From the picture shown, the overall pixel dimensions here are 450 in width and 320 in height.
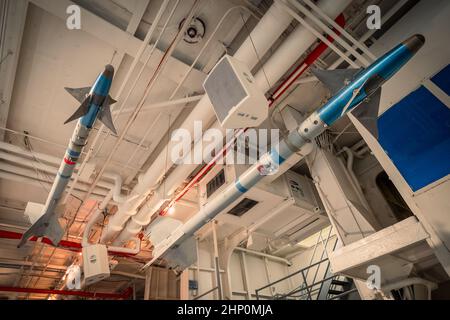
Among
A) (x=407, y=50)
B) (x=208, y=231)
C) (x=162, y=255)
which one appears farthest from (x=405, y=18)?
(x=208, y=231)

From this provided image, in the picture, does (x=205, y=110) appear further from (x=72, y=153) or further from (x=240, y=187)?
(x=72, y=153)

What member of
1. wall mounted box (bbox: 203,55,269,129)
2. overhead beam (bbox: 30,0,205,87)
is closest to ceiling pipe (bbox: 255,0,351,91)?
wall mounted box (bbox: 203,55,269,129)

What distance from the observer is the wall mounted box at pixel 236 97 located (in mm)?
2318

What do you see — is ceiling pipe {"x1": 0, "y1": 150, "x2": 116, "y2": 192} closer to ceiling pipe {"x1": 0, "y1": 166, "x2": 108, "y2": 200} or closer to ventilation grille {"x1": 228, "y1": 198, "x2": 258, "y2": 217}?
ceiling pipe {"x1": 0, "y1": 166, "x2": 108, "y2": 200}

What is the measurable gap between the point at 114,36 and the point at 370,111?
9.94ft

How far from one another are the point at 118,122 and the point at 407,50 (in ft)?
13.1

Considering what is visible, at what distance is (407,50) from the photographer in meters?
2.15

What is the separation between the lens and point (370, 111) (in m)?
2.52

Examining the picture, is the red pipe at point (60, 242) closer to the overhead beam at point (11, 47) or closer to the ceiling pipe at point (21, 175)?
the ceiling pipe at point (21, 175)

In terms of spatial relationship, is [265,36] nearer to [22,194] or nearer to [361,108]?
[361,108]

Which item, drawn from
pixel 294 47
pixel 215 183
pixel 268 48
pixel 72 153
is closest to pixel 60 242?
pixel 72 153

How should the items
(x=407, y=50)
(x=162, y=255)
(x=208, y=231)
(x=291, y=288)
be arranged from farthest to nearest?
(x=291, y=288), (x=208, y=231), (x=162, y=255), (x=407, y=50)

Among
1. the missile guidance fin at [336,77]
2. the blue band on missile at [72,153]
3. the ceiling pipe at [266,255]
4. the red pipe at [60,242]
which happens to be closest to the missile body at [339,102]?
the missile guidance fin at [336,77]

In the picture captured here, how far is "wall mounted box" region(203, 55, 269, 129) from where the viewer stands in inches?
91.3
